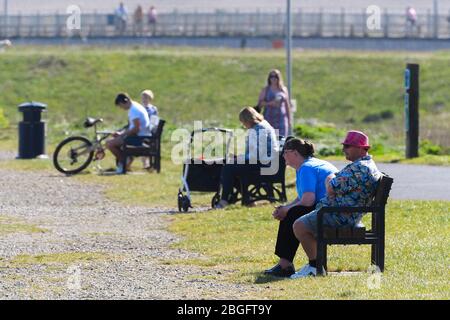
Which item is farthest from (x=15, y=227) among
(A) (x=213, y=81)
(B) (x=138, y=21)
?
(B) (x=138, y=21)

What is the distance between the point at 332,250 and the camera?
46.3 ft

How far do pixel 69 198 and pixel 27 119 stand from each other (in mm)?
7898

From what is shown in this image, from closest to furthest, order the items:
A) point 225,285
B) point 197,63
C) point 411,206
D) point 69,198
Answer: point 225,285 < point 411,206 < point 69,198 < point 197,63

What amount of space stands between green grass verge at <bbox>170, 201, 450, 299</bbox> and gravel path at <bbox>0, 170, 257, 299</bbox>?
0.31m

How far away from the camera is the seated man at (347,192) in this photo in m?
12.5

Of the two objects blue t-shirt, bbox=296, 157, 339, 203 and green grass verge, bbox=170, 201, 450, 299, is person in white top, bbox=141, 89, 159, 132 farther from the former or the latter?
blue t-shirt, bbox=296, 157, 339, 203

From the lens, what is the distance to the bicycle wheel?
950 inches

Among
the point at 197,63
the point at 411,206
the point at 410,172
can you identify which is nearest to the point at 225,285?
the point at 411,206

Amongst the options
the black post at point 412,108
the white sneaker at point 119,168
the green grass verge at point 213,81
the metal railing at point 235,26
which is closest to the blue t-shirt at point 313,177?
the white sneaker at point 119,168

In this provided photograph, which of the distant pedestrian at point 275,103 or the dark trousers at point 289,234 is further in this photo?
the distant pedestrian at point 275,103

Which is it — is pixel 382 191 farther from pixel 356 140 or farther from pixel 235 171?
pixel 235 171

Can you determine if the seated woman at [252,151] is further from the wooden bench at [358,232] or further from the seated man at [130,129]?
the seated man at [130,129]

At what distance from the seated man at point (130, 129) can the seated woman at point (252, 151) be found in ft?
18.5
